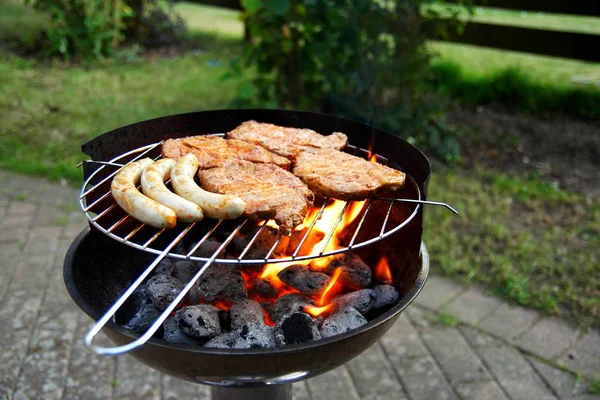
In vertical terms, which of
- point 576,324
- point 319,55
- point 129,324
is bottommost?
point 576,324

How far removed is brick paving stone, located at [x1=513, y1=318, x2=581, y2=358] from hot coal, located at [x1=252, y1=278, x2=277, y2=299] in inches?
64.6

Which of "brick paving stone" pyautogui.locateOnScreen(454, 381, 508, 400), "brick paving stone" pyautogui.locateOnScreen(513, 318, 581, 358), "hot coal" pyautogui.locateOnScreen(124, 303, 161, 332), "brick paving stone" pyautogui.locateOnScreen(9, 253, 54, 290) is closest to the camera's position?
"hot coal" pyautogui.locateOnScreen(124, 303, 161, 332)

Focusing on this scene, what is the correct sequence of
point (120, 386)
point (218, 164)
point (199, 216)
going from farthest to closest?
point (120, 386) → point (218, 164) → point (199, 216)

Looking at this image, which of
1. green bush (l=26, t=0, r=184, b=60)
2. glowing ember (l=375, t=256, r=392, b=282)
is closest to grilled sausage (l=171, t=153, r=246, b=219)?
glowing ember (l=375, t=256, r=392, b=282)

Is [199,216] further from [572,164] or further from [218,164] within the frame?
[572,164]

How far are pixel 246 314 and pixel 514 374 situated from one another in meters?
1.66

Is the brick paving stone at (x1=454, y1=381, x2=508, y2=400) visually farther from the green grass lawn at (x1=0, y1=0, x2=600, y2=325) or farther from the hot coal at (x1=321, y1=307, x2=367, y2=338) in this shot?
the hot coal at (x1=321, y1=307, x2=367, y2=338)

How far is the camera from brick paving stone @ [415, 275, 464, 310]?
3326mm

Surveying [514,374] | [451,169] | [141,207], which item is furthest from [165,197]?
[451,169]

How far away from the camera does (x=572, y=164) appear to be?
4902 mm

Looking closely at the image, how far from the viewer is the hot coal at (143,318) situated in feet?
6.26

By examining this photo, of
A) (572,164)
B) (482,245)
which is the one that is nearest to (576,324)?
(482,245)

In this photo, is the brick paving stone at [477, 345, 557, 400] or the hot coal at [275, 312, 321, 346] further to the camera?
the brick paving stone at [477, 345, 557, 400]

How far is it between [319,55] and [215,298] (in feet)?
9.83
